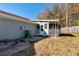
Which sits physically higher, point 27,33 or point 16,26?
point 16,26

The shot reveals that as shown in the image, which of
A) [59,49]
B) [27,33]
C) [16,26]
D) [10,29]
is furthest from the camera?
[27,33]

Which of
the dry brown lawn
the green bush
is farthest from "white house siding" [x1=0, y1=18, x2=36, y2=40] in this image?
the dry brown lawn

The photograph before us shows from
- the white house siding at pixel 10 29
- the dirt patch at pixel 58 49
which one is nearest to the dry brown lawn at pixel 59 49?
the dirt patch at pixel 58 49

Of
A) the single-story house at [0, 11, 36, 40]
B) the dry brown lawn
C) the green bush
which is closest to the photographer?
the dry brown lawn

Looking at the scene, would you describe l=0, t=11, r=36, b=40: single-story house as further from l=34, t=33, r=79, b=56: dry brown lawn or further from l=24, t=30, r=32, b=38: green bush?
l=34, t=33, r=79, b=56: dry brown lawn

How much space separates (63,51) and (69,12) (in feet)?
5.58

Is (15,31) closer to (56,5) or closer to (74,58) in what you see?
(56,5)

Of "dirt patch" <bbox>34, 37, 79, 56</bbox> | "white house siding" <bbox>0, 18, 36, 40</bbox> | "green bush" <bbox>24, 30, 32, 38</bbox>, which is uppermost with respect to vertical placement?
"white house siding" <bbox>0, 18, 36, 40</bbox>

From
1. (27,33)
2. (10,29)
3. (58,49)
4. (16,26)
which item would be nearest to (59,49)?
(58,49)

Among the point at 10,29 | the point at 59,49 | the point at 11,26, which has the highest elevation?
the point at 11,26

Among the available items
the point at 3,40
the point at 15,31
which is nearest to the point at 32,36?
the point at 15,31

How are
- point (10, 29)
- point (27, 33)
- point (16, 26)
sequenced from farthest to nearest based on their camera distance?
point (27, 33), point (16, 26), point (10, 29)

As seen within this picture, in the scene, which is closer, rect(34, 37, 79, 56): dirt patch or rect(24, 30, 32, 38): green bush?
rect(34, 37, 79, 56): dirt patch

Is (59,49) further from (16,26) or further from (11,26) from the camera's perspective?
(16,26)
